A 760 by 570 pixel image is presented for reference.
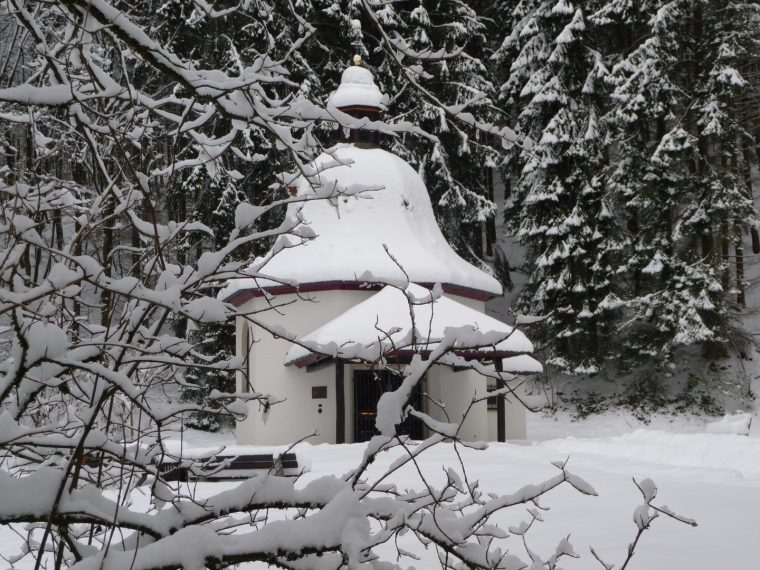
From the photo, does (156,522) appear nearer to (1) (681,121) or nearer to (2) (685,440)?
(2) (685,440)

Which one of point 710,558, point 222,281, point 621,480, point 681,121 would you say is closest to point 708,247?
point 681,121

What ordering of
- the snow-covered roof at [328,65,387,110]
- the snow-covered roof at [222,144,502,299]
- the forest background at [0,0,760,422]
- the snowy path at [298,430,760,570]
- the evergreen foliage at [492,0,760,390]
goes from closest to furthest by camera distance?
the snowy path at [298,430,760,570] → the snow-covered roof at [222,144,502,299] → the snow-covered roof at [328,65,387,110] → the forest background at [0,0,760,422] → the evergreen foliage at [492,0,760,390]

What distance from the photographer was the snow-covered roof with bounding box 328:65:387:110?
1812cm

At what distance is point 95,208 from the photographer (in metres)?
2.81

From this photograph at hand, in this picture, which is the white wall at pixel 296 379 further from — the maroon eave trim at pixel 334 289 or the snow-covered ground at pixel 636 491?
the snow-covered ground at pixel 636 491

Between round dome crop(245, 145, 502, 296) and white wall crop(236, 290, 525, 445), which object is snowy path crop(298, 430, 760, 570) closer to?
white wall crop(236, 290, 525, 445)

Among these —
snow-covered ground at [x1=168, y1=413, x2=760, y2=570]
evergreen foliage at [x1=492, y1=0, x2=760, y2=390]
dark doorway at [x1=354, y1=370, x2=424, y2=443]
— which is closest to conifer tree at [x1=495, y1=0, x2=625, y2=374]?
evergreen foliage at [x1=492, y1=0, x2=760, y2=390]

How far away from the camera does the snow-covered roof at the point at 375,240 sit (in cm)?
1603

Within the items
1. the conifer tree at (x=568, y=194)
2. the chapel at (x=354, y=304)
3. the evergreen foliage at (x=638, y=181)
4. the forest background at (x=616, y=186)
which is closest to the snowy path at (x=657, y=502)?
the chapel at (x=354, y=304)

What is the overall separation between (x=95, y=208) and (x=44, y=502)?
1.05 metres

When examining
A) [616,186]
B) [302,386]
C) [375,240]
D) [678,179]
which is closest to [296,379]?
[302,386]

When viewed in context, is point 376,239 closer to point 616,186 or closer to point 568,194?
point 568,194

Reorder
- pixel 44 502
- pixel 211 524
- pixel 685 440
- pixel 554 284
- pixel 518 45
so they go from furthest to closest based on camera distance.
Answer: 1. pixel 518 45
2. pixel 554 284
3. pixel 685 440
4. pixel 211 524
5. pixel 44 502

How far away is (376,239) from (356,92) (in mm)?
3541
